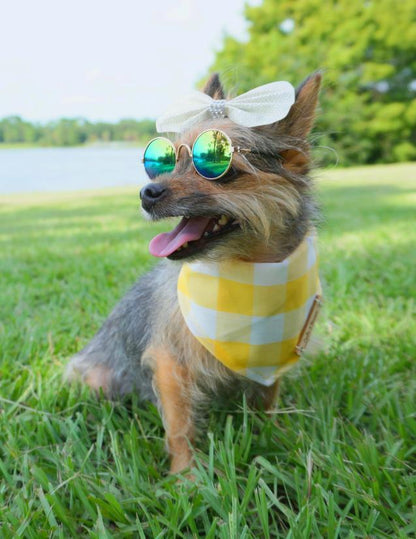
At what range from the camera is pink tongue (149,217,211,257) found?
1.96 metres

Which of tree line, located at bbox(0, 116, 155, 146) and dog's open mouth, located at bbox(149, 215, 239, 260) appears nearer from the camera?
dog's open mouth, located at bbox(149, 215, 239, 260)

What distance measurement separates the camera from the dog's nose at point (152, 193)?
193 cm

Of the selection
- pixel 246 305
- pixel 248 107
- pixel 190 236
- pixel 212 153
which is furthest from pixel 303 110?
pixel 246 305

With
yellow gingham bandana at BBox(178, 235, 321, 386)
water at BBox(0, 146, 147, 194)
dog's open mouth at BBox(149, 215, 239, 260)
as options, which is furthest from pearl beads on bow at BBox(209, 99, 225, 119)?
water at BBox(0, 146, 147, 194)

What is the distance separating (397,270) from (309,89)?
128 inches

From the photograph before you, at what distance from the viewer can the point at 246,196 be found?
1.92 meters

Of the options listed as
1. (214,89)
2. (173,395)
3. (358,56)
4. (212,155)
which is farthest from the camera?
(358,56)

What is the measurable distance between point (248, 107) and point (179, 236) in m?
0.60

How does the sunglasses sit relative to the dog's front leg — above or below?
above

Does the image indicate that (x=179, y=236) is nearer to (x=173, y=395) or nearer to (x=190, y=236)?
(x=190, y=236)

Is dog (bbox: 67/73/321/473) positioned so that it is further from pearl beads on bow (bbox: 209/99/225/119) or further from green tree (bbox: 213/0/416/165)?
green tree (bbox: 213/0/416/165)

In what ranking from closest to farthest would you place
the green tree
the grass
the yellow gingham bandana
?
the grass → the yellow gingham bandana → the green tree

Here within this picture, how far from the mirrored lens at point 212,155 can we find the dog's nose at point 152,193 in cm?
17

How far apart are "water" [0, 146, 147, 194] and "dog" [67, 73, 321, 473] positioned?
76.9ft
